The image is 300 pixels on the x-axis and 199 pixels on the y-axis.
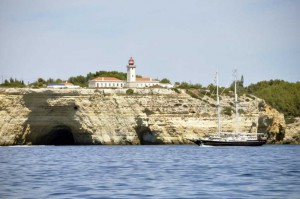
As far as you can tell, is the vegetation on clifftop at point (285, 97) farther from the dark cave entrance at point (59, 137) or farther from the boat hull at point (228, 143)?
the dark cave entrance at point (59, 137)

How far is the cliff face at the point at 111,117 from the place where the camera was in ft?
265

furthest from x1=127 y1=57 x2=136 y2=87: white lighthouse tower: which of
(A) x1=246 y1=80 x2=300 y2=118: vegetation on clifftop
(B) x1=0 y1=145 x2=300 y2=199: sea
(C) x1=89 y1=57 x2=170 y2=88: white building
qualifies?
(B) x1=0 y1=145 x2=300 y2=199: sea

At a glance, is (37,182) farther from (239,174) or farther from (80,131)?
(80,131)

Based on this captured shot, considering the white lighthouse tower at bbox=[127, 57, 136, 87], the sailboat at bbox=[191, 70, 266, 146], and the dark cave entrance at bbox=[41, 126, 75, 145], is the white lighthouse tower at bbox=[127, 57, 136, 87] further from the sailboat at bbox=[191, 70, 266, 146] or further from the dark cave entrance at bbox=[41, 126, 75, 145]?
the sailboat at bbox=[191, 70, 266, 146]

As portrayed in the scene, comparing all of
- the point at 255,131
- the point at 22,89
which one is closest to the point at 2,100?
the point at 22,89

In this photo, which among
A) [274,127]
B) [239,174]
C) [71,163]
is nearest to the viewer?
[239,174]

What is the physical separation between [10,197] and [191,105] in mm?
59251

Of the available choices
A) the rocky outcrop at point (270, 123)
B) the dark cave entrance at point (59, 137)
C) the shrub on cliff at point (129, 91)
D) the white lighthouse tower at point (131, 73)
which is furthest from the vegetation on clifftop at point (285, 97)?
the dark cave entrance at point (59, 137)

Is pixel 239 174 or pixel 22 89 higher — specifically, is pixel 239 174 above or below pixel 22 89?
below

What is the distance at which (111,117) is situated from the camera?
8294cm

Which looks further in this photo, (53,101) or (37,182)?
(53,101)

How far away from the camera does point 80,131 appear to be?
83.2 m

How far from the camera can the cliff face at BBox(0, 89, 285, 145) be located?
8081 centimetres

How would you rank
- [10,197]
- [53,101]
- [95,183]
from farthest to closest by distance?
1. [53,101]
2. [95,183]
3. [10,197]
